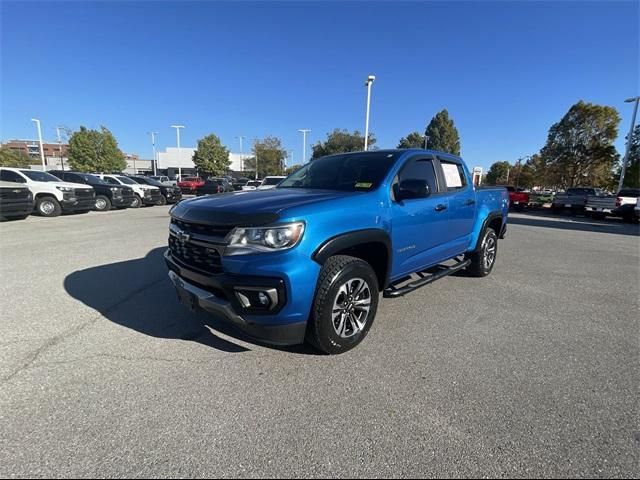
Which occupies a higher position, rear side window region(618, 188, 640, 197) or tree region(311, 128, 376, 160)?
tree region(311, 128, 376, 160)

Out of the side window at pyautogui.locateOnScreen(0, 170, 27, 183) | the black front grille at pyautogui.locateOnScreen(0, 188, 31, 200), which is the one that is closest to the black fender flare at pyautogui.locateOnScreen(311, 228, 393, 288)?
the black front grille at pyautogui.locateOnScreen(0, 188, 31, 200)

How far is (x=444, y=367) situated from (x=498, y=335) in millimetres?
999

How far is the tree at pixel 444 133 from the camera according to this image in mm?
63188

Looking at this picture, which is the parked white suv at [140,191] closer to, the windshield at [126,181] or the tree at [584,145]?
the windshield at [126,181]

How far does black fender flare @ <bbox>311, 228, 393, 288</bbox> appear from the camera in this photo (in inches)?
104

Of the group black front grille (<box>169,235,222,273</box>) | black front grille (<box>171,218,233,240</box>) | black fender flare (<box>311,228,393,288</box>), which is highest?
black front grille (<box>171,218,233,240</box>)

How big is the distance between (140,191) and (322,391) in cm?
1837

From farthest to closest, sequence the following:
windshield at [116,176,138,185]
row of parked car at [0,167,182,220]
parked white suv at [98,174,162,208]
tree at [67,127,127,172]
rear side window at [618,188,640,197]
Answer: tree at [67,127,127,172]
windshield at [116,176,138,185]
rear side window at [618,188,640,197]
parked white suv at [98,174,162,208]
row of parked car at [0,167,182,220]

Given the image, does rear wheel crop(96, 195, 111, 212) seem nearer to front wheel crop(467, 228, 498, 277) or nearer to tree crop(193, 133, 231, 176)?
front wheel crop(467, 228, 498, 277)

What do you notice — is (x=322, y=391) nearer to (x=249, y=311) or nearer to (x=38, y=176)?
(x=249, y=311)

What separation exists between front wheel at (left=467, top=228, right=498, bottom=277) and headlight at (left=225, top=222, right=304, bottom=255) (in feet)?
12.6

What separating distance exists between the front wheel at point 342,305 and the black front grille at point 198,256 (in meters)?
0.84

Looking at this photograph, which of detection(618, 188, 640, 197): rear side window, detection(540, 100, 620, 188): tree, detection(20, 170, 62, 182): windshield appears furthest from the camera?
detection(540, 100, 620, 188): tree

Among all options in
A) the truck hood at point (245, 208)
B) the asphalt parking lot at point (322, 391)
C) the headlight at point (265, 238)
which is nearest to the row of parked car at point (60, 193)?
the asphalt parking lot at point (322, 391)
